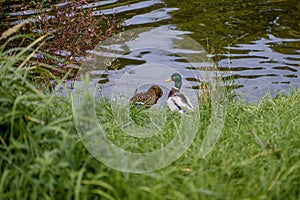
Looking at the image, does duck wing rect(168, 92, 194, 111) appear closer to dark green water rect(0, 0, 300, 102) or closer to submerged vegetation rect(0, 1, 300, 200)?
dark green water rect(0, 0, 300, 102)

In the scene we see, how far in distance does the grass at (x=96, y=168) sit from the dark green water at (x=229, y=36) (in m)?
4.14

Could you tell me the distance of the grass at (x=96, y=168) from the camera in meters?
2.46

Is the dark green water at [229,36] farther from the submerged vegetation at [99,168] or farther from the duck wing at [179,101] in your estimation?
the submerged vegetation at [99,168]

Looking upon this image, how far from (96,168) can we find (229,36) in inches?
292

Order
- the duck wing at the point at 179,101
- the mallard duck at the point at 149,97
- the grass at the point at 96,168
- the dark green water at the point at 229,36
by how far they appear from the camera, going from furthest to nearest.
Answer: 1. the dark green water at the point at 229,36
2. the mallard duck at the point at 149,97
3. the duck wing at the point at 179,101
4. the grass at the point at 96,168

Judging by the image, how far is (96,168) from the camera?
2.60 meters

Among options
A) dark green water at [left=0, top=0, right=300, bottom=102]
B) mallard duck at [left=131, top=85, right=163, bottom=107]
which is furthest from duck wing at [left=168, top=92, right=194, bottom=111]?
dark green water at [left=0, top=0, right=300, bottom=102]

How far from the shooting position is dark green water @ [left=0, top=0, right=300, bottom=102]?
7.98 metres

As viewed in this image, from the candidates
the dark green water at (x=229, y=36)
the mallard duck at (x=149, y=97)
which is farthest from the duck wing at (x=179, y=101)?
the dark green water at (x=229, y=36)

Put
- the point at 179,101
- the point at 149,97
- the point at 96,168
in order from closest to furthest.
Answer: the point at 96,168
the point at 179,101
the point at 149,97

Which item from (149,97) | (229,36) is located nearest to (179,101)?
(149,97)

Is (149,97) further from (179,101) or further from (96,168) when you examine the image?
(96,168)

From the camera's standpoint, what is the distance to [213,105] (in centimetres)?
477

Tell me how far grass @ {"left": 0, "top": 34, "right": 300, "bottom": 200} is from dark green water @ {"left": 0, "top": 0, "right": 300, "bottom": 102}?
414 cm
